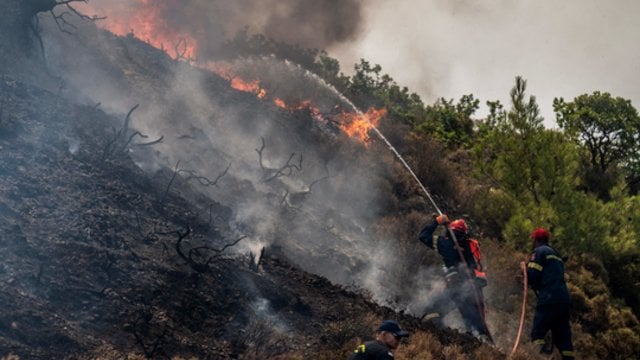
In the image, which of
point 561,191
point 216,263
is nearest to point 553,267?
point 216,263

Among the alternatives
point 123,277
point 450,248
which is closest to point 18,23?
point 123,277

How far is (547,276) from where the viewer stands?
7945 mm

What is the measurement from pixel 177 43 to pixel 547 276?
21957 millimetres

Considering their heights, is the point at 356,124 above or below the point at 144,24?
below

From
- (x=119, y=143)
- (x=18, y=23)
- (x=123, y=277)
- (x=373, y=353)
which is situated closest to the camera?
(x=373, y=353)

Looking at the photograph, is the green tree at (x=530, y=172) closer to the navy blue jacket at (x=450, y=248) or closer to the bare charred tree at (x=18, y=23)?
the navy blue jacket at (x=450, y=248)

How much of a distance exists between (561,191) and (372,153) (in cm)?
641

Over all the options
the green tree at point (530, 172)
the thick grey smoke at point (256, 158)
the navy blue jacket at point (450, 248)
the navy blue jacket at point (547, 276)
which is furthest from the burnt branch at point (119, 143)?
the green tree at point (530, 172)

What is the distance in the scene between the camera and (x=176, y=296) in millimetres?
7410

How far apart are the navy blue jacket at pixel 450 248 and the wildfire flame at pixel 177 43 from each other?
10.6m

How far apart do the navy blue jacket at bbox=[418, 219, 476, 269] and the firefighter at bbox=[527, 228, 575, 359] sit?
134 cm

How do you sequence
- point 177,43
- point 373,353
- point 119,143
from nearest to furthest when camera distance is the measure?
point 373,353, point 119,143, point 177,43

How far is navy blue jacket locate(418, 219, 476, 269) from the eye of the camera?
9297mm

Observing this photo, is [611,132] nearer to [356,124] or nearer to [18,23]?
[356,124]
